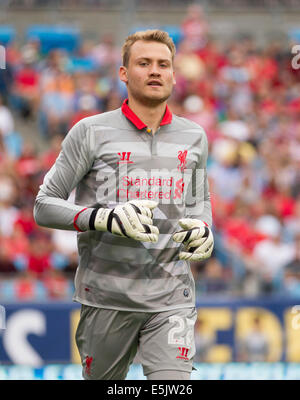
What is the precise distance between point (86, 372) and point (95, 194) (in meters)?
0.91

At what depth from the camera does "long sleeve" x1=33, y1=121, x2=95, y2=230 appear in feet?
12.8

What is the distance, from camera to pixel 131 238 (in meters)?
3.86

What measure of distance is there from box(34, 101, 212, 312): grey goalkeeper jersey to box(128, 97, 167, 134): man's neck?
0.03 m

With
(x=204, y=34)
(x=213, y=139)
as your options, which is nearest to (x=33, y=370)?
(x=213, y=139)

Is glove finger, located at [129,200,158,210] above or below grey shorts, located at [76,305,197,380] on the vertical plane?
above

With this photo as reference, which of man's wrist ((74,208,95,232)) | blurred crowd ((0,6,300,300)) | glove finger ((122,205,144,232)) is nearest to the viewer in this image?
glove finger ((122,205,144,232))

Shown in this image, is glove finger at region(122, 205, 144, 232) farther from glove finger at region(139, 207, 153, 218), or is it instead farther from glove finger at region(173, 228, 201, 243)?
glove finger at region(173, 228, 201, 243)

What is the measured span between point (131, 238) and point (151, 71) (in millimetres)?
823

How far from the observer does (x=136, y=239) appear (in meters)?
3.71

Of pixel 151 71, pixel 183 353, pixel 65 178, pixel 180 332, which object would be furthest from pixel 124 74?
Answer: pixel 183 353

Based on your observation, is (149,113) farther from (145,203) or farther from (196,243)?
(196,243)

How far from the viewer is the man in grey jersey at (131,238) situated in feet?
12.9

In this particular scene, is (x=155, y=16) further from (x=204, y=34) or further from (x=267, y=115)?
(x=267, y=115)

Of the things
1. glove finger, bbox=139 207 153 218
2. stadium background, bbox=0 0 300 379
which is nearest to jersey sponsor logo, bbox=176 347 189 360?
glove finger, bbox=139 207 153 218
